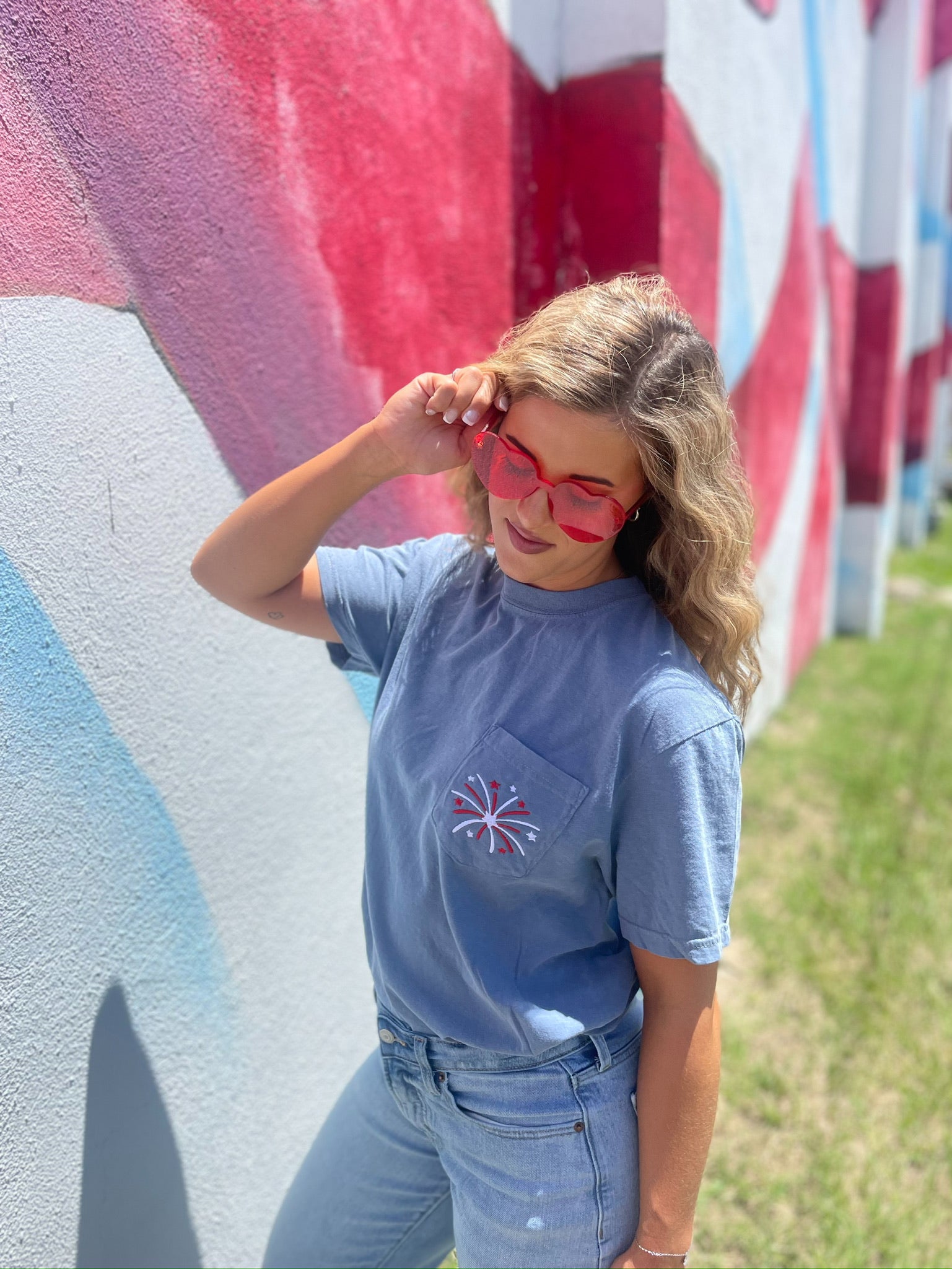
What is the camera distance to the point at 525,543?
127 centimetres

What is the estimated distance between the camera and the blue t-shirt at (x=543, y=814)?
3.83 ft

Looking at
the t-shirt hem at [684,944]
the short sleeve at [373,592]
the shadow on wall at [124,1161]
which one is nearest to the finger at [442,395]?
the short sleeve at [373,592]

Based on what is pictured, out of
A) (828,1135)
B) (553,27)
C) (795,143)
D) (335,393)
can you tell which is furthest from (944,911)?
(795,143)

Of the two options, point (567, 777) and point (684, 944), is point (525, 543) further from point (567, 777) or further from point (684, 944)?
point (684, 944)

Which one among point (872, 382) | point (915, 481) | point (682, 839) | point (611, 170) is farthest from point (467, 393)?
point (915, 481)

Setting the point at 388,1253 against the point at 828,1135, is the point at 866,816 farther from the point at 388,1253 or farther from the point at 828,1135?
the point at 388,1253

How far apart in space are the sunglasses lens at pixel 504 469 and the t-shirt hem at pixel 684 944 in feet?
1.88

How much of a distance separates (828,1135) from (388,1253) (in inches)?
57.7

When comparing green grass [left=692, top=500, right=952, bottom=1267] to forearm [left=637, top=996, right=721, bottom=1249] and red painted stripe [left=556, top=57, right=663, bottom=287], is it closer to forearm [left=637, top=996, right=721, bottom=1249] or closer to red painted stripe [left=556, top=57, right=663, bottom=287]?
forearm [left=637, top=996, right=721, bottom=1249]

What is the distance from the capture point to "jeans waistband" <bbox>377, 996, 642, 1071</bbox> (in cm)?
129

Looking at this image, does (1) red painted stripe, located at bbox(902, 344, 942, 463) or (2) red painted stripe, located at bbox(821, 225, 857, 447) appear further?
(1) red painted stripe, located at bbox(902, 344, 942, 463)

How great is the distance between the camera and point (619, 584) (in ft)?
4.34

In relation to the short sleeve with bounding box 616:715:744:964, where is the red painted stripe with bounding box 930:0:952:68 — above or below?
above

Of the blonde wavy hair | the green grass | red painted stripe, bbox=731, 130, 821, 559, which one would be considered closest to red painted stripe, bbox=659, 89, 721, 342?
red painted stripe, bbox=731, 130, 821, 559
